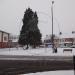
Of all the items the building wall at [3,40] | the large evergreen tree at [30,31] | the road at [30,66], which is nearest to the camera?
the road at [30,66]

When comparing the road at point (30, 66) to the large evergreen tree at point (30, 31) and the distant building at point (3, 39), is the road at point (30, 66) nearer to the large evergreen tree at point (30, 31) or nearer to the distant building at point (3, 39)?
the large evergreen tree at point (30, 31)

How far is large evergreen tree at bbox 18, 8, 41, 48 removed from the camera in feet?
254

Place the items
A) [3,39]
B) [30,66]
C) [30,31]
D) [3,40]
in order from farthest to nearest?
1. [3,39]
2. [3,40]
3. [30,31]
4. [30,66]

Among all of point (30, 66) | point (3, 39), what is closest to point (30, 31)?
point (3, 39)

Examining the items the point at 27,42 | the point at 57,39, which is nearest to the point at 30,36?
the point at 27,42

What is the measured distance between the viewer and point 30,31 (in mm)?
77875

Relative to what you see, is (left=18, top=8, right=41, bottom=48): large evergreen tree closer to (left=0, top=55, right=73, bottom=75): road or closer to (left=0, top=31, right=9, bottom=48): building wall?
(left=0, top=31, right=9, bottom=48): building wall

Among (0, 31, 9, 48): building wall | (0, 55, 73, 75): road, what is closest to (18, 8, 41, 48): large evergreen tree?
(0, 31, 9, 48): building wall

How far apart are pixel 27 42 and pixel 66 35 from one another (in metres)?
85.0

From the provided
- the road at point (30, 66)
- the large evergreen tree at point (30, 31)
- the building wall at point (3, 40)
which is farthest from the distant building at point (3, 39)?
the road at point (30, 66)

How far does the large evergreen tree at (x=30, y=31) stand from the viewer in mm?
77500

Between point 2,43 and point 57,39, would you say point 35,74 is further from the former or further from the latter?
point 57,39

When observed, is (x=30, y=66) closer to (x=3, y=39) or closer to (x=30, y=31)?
(x=30, y=31)

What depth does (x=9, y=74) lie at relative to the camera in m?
15.0
